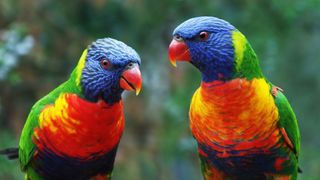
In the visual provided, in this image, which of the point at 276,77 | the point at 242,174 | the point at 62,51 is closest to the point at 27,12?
the point at 62,51

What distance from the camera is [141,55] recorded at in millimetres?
5672

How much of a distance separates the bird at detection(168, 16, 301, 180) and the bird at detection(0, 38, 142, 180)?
263 millimetres

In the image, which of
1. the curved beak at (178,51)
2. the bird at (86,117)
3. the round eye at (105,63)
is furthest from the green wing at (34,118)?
the curved beak at (178,51)

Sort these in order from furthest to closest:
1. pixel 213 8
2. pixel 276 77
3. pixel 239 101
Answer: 1. pixel 276 77
2. pixel 213 8
3. pixel 239 101

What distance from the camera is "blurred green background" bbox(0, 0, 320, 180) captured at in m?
5.14

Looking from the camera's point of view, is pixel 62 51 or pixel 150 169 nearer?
pixel 62 51

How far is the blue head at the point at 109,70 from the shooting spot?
288cm

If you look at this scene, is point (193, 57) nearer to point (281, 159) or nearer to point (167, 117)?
point (281, 159)

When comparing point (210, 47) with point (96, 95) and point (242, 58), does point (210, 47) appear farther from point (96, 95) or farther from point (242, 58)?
point (96, 95)

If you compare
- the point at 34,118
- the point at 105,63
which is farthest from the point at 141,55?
the point at 105,63

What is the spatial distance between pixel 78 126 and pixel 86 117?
0.20 feet

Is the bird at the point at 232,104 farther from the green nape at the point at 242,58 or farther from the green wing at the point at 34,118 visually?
the green wing at the point at 34,118

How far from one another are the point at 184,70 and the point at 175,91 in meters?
0.22

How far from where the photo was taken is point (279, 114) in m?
3.02
